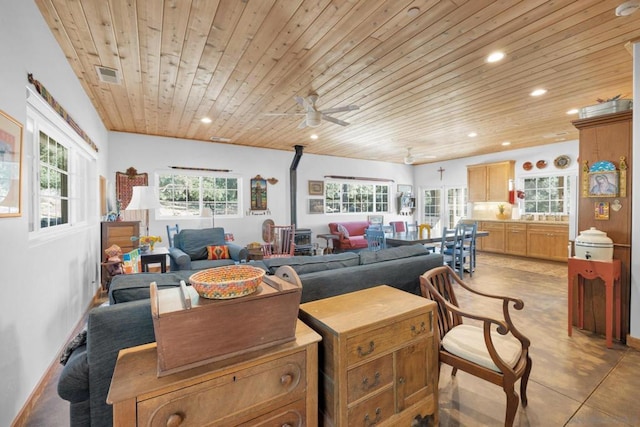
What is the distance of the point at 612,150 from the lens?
268 cm

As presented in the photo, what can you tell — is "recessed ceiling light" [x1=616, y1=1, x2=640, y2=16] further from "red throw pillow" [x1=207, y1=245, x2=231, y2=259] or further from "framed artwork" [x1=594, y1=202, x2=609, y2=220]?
"red throw pillow" [x1=207, y1=245, x2=231, y2=259]

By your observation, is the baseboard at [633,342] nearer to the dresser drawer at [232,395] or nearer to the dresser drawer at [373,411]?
the dresser drawer at [373,411]

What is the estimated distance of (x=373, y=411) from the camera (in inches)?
56.3

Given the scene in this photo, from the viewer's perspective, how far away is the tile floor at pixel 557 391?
1.72 metres

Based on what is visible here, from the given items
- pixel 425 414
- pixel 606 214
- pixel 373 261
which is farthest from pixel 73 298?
pixel 606 214

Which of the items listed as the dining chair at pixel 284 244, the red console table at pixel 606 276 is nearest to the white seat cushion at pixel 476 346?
the red console table at pixel 606 276

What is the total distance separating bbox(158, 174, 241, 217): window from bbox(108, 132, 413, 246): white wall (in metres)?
0.18

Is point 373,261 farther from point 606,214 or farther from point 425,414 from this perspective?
point 606,214

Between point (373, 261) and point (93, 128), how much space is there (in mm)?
4121

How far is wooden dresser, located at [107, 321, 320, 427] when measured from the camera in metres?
0.96

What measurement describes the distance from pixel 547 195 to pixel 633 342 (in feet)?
16.6

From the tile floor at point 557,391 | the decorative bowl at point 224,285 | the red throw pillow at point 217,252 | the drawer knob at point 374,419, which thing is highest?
the decorative bowl at point 224,285

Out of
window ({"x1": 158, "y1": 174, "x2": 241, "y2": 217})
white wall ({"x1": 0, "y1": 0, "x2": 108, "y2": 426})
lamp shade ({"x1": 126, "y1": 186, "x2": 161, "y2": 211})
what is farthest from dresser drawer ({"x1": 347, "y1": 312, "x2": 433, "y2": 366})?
window ({"x1": 158, "y1": 174, "x2": 241, "y2": 217})

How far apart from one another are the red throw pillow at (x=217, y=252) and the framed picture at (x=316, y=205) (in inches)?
135
